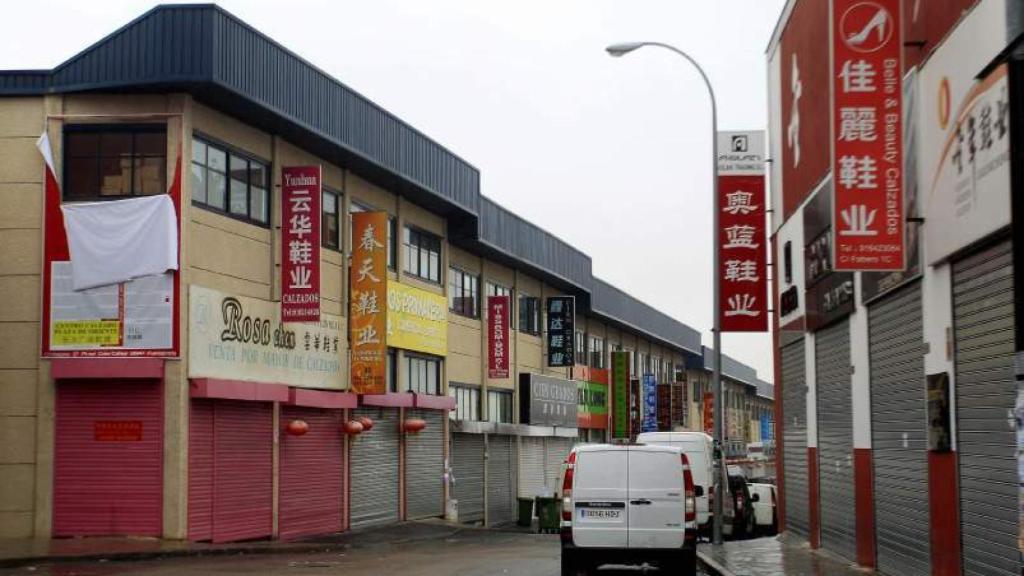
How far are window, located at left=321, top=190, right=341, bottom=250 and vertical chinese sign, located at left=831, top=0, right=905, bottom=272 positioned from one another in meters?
17.5

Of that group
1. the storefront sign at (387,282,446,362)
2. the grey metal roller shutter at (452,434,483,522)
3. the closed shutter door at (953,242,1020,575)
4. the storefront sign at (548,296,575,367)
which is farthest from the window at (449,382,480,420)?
the closed shutter door at (953,242,1020,575)

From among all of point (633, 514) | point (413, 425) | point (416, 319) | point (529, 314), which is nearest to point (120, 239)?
point (633, 514)

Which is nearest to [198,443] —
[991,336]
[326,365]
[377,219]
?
[326,365]

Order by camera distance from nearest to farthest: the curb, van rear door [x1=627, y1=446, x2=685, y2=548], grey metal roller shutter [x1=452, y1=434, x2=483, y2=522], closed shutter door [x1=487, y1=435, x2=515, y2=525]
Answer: van rear door [x1=627, y1=446, x2=685, y2=548]
the curb
grey metal roller shutter [x1=452, y1=434, x2=483, y2=522]
closed shutter door [x1=487, y1=435, x2=515, y2=525]

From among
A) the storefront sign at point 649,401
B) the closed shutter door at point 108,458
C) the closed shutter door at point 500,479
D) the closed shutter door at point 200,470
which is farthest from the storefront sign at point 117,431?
the storefront sign at point 649,401

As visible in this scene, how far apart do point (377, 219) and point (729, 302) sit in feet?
28.4

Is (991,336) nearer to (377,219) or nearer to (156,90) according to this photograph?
(156,90)

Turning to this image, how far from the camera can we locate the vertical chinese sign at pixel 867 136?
1534 centimetres

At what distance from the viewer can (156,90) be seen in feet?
80.3

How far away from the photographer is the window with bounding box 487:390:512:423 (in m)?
44.8

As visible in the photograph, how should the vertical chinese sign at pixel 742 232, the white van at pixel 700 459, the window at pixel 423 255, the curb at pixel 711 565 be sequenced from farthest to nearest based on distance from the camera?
the window at pixel 423 255, the white van at pixel 700 459, the vertical chinese sign at pixel 742 232, the curb at pixel 711 565

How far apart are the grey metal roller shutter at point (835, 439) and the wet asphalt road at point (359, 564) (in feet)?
11.6

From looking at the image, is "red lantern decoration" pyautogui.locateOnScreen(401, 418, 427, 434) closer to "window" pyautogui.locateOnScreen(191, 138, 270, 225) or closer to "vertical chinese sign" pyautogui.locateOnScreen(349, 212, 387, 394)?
"vertical chinese sign" pyautogui.locateOnScreen(349, 212, 387, 394)

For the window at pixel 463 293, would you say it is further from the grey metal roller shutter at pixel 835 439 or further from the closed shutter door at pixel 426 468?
the grey metal roller shutter at pixel 835 439
